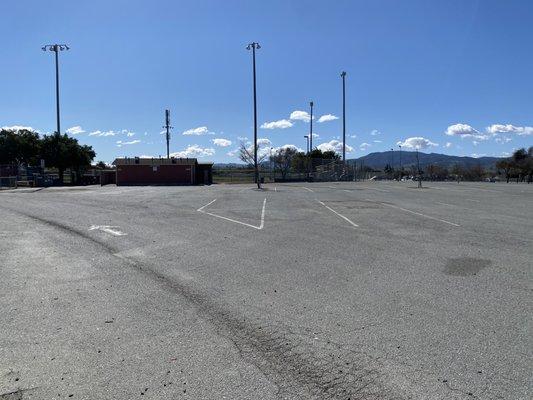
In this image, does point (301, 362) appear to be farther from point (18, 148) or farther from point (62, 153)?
point (18, 148)

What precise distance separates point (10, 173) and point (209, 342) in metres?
51.6

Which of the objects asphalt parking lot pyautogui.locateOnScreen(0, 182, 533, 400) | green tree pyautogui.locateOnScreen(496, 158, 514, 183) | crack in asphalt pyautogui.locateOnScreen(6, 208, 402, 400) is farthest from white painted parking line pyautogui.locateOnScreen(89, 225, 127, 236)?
green tree pyautogui.locateOnScreen(496, 158, 514, 183)

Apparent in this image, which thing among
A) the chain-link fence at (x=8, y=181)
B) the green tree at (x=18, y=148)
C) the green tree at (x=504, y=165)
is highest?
the green tree at (x=18, y=148)

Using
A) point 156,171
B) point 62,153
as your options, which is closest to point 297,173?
point 156,171

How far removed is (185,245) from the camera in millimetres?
11047

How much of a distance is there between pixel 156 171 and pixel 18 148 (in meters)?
23.0

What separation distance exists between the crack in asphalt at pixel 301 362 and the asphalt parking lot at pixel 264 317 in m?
0.02

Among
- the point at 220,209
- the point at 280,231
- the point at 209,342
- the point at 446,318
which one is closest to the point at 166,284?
the point at 209,342

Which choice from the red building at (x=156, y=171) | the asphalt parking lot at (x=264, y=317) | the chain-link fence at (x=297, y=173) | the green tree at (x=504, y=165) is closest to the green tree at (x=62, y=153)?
the red building at (x=156, y=171)

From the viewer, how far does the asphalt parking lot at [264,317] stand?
13.3 feet

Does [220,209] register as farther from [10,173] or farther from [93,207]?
[10,173]

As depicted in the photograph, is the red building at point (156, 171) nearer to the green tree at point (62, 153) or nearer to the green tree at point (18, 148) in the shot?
the green tree at point (62, 153)

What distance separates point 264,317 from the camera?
19.0ft

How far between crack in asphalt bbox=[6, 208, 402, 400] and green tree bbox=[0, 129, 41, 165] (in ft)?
233
